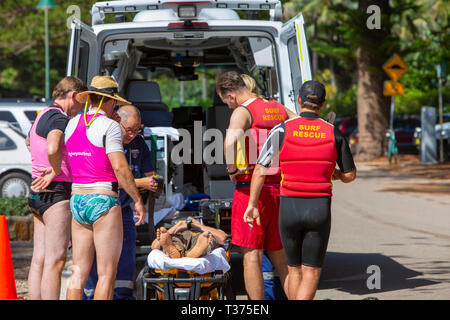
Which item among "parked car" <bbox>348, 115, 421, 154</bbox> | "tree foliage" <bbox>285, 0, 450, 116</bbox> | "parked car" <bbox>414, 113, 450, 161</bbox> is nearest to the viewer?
"parked car" <bbox>414, 113, 450, 161</bbox>

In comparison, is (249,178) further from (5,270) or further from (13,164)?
(13,164)

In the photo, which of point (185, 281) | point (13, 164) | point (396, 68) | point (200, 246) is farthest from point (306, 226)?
point (396, 68)

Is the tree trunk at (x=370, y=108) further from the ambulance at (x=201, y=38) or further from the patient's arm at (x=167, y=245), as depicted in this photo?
the patient's arm at (x=167, y=245)

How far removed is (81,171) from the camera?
523 centimetres

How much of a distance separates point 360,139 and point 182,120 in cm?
1919

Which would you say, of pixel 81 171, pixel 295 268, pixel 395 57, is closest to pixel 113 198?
pixel 81 171

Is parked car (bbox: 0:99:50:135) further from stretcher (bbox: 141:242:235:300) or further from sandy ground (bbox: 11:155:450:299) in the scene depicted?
stretcher (bbox: 141:242:235:300)

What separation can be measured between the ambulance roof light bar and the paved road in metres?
3.00

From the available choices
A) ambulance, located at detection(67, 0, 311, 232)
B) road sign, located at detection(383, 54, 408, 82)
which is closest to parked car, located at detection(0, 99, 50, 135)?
ambulance, located at detection(67, 0, 311, 232)

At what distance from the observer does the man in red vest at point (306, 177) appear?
5.30 meters

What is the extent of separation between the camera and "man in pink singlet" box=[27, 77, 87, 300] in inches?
225
